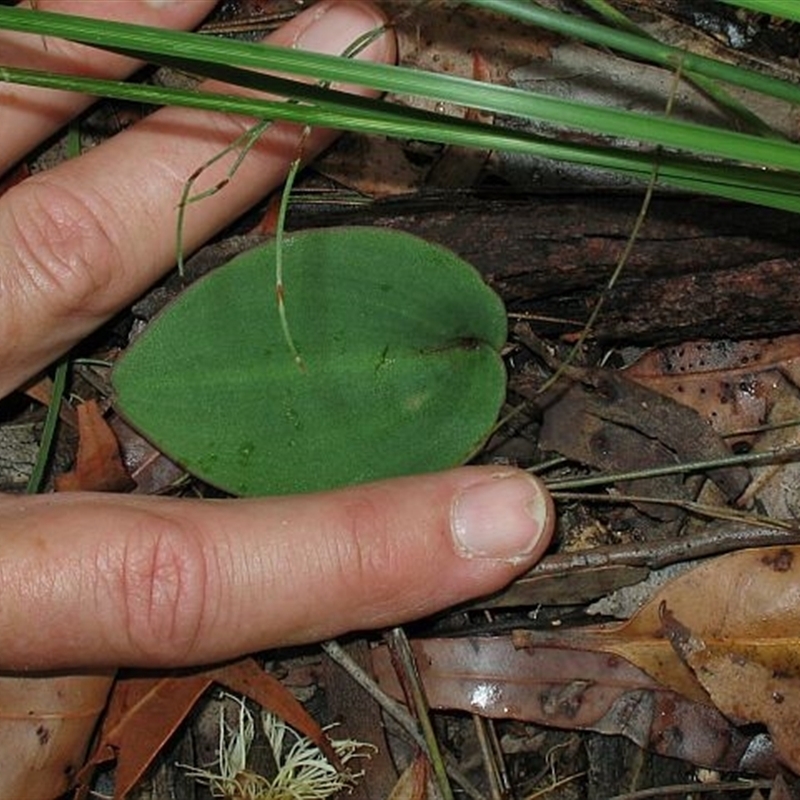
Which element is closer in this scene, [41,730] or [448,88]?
[448,88]

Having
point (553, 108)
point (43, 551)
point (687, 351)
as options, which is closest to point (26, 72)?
point (553, 108)

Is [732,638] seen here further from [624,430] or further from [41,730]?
[41,730]

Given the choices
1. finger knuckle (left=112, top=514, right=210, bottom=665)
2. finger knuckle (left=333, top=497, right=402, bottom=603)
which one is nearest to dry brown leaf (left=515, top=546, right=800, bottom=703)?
finger knuckle (left=333, top=497, right=402, bottom=603)

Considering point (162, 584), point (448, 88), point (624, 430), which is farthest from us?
point (624, 430)

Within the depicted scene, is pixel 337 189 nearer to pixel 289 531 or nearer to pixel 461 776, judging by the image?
pixel 289 531

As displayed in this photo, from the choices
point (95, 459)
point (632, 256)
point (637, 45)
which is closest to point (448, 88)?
point (637, 45)

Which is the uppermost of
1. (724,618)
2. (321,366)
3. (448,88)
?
(448,88)

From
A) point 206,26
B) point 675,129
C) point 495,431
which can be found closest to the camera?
point 675,129

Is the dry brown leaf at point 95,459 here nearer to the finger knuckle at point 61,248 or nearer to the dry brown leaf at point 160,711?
the finger knuckle at point 61,248
